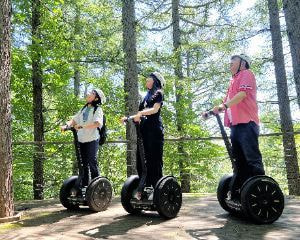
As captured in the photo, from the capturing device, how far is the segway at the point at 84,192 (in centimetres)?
607

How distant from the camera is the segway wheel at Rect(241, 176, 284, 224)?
15.6 ft

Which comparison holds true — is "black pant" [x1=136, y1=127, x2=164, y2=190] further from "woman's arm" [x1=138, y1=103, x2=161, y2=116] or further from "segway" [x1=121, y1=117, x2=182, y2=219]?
"woman's arm" [x1=138, y1=103, x2=161, y2=116]

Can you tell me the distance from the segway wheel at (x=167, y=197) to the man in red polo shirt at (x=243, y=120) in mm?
787

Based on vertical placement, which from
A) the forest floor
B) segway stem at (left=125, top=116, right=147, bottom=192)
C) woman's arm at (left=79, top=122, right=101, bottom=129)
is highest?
woman's arm at (left=79, top=122, right=101, bottom=129)

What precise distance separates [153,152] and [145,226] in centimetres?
108

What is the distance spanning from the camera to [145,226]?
491 cm

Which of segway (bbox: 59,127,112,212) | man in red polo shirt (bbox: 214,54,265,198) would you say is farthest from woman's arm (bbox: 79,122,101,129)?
man in red polo shirt (bbox: 214,54,265,198)

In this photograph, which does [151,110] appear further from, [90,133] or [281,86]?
[281,86]

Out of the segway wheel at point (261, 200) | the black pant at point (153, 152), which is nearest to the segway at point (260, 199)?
the segway wheel at point (261, 200)

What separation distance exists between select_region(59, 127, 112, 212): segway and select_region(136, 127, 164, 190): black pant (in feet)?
2.92

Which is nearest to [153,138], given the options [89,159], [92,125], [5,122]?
[92,125]

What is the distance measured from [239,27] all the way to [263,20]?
46.4 inches

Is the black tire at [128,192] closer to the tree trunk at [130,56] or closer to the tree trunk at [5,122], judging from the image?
the tree trunk at [5,122]

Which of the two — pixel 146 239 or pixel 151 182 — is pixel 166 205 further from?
pixel 146 239
